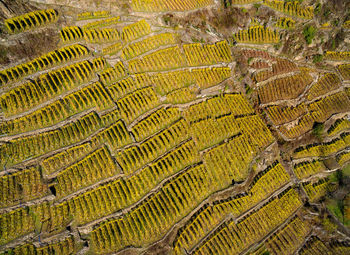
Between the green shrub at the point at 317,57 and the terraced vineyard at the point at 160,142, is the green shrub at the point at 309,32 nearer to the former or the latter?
the terraced vineyard at the point at 160,142

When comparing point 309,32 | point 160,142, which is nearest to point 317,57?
Result: point 309,32

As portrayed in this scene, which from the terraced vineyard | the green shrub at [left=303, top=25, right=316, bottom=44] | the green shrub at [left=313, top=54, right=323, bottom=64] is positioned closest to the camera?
the terraced vineyard

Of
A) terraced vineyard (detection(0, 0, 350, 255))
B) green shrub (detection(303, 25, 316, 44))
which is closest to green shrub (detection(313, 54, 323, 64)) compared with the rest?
green shrub (detection(303, 25, 316, 44))

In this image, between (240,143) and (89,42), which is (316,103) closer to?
(240,143)

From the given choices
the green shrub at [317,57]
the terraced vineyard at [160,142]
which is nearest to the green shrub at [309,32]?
the terraced vineyard at [160,142]

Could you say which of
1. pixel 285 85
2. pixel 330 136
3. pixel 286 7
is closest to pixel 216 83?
pixel 285 85

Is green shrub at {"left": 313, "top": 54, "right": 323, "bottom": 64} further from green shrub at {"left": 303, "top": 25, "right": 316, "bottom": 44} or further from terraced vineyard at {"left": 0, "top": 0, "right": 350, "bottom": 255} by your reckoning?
terraced vineyard at {"left": 0, "top": 0, "right": 350, "bottom": 255}

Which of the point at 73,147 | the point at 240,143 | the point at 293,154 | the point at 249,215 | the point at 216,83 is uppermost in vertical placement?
the point at 216,83

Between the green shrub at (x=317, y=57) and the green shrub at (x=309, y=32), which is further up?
the green shrub at (x=309, y=32)
